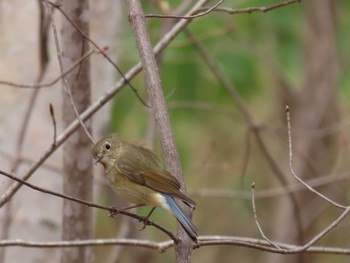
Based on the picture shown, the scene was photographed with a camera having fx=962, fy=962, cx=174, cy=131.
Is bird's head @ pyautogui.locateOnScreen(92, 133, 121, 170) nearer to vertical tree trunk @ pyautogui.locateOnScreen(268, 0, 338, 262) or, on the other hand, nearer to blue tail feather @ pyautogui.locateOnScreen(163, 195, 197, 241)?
blue tail feather @ pyautogui.locateOnScreen(163, 195, 197, 241)

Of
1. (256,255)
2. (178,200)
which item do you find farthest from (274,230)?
(178,200)

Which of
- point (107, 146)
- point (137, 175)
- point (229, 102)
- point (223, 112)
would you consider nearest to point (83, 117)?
point (107, 146)

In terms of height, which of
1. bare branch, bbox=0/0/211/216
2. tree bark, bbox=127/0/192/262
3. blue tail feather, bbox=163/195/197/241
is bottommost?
blue tail feather, bbox=163/195/197/241

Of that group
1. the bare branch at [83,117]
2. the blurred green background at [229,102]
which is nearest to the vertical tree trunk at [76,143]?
the bare branch at [83,117]

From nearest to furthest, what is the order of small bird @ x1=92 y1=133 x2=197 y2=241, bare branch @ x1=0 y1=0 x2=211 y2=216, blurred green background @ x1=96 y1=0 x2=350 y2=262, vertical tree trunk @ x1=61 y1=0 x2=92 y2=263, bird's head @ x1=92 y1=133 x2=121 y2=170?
small bird @ x1=92 y1=133 x2=197 y2=241, bird's head @ x1=92 y1=133 x2=121 y2=170, bare branch @ x1=0 y1=0 x2=211 y2=216, vertical tree trunk @ x1=61 y1=0 x2=92 y2=263, blurred green background @ x1=96 y1=0 x2=350 y2=262

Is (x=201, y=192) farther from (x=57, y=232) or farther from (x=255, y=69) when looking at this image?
(x=255, y=69)

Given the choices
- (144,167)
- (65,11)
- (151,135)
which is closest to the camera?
(144,167)

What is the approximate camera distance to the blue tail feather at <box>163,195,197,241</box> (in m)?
2.33

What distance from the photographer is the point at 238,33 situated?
6156 mm

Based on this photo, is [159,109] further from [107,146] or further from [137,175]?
[107,146]

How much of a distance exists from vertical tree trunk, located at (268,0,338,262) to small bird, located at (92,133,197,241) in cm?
358

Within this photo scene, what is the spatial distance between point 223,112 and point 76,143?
1.38 meters

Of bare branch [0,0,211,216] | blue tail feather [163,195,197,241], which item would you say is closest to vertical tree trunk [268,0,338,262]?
bare branch [0,0,211,216]

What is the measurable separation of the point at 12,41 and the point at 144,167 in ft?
6.05
